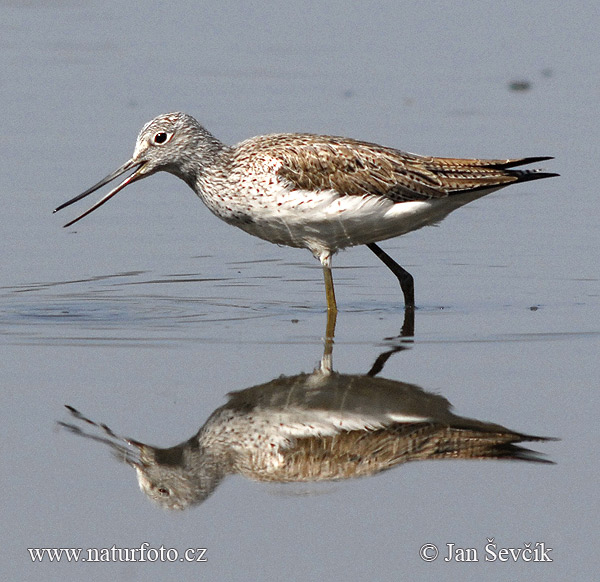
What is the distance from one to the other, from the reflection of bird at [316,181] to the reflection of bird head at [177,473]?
11.9 feet

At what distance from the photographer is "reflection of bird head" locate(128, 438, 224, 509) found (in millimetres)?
7625

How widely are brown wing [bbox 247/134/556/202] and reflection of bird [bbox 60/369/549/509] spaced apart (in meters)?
2.88

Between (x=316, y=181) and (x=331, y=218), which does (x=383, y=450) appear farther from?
(x=316, y=181)

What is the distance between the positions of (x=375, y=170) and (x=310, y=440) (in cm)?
414

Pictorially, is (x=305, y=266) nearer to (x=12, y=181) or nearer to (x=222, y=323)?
(x=222, y=323)

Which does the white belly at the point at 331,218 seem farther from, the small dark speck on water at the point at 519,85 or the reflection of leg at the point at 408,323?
the small dark speck on water at the point at 519,85

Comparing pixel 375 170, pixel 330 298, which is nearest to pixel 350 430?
pixel 330 298

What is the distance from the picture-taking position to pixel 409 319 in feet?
37.6

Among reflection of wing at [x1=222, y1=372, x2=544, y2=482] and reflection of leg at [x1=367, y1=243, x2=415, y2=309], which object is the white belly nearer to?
reflection of leg at [x1=367, y1=243, x2=415, y2=309]

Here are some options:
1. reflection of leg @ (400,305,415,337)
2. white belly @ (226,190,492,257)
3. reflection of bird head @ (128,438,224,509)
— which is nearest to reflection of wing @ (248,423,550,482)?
reflection of bird head @ (128,438,224,509)

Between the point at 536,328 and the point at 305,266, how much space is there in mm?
3448

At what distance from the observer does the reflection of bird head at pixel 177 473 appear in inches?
300

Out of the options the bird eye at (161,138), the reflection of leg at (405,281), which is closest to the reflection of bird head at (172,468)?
the bird eye at (161,138)

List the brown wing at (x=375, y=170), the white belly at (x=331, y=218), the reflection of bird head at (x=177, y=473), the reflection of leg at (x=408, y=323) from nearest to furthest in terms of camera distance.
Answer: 1. the reflection of bird head at (x=177, y=473)
2. the reflection of leg at (x=408, y=323)
3. the white belly at (x=331, y=218)
4. the brown wing at (x=375, y=170)
